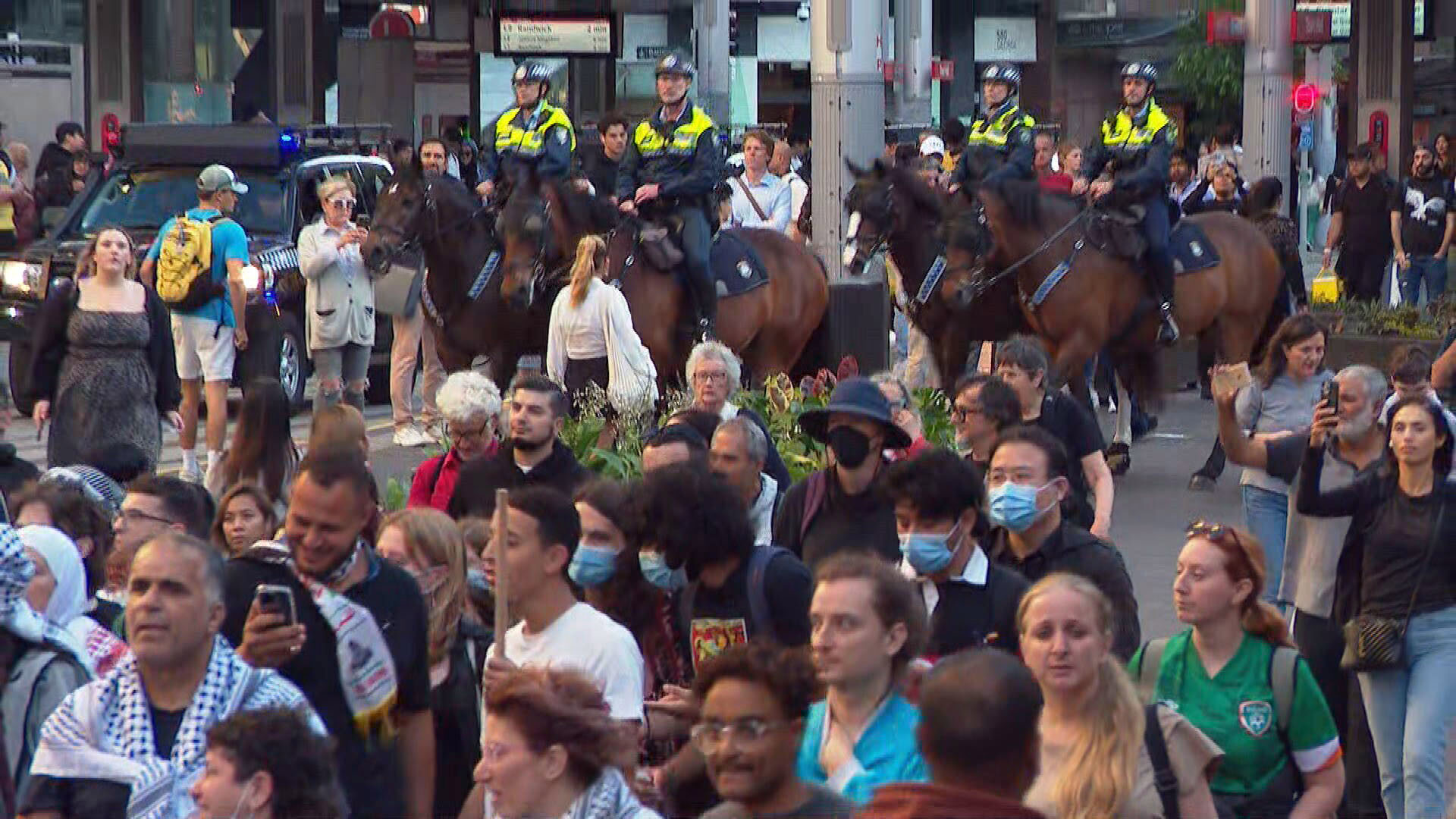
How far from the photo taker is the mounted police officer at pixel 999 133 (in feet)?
58.5

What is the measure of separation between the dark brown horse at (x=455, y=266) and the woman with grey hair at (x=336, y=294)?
2.93ft

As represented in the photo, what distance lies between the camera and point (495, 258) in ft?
55.7

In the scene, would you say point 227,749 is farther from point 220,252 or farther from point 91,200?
point 91,200

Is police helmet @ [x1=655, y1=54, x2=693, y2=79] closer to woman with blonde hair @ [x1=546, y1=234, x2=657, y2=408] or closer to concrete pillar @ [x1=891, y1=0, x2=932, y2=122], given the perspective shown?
woman with blonde hair @ [x1=546, y1=234, x2=657, y2=408]

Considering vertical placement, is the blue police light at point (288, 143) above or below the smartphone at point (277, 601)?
above

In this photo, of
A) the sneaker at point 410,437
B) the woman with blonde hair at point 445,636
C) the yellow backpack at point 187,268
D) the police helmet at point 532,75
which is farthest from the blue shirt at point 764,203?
the woman with blonde hair at point 445,636

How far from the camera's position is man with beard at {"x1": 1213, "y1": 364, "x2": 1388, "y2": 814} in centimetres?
876

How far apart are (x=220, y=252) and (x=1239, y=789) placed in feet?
36.5

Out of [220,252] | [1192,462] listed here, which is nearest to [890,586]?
[220,252]

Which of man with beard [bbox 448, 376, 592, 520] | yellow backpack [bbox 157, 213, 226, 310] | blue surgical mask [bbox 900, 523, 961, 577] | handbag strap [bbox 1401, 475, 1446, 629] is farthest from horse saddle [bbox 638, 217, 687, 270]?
blue surgical mask [bbox 900, 523, 961, 577]

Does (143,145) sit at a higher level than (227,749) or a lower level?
higher

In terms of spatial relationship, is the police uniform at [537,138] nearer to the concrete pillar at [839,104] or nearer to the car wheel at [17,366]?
the car wheel at [17,366]

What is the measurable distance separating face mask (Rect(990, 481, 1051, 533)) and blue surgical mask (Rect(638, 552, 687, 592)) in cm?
105

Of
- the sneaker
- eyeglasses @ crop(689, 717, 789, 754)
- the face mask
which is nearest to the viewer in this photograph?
eyeglasses @ crop(689, 717, 789, 754)
